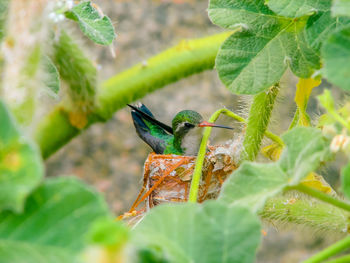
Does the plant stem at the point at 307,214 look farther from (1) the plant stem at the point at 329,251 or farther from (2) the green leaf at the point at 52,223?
(2) the green leaf at the point at 52,223

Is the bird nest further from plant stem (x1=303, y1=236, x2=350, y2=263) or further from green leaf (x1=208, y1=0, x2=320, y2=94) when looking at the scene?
plant stem (x1=303, y1=236, x2=350, y2=263)

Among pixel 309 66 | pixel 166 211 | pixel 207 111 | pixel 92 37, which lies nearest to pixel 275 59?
pixel 309 66

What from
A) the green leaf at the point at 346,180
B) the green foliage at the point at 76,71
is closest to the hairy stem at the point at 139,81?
the green foliage at the point at 76,71

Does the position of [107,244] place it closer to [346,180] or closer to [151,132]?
[346,180]

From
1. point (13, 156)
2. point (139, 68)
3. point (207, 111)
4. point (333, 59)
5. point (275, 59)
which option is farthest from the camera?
point (207, 111)

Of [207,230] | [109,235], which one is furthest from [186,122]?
[109,235]

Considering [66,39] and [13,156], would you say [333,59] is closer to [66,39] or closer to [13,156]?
[13,156]
